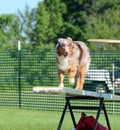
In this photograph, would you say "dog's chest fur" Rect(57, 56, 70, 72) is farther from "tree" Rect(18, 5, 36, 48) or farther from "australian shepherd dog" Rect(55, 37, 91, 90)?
"tree" Rect(18, 5, 36, 48)

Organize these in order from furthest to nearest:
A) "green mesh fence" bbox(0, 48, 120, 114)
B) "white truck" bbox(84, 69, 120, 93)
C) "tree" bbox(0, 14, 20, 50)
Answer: "tree" bbox(0, 14, 20, 50)
"white truck" bbox(84, 69, 120, 93)
"green mesh fence" bbox(0, 48, 120, 114)

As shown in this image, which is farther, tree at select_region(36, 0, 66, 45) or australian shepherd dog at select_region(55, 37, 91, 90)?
tree at select_region(36, 0, 66, 45)

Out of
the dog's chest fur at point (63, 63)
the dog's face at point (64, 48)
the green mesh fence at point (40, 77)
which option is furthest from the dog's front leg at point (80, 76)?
the green mesh fence at point (40, 77)

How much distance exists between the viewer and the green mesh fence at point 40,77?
1888cm

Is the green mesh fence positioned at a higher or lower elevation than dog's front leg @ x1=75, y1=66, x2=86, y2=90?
lower

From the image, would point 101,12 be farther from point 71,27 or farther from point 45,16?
point 45,16

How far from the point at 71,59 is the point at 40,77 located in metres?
12.5

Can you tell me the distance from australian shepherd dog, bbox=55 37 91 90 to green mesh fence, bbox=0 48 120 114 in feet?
33.5

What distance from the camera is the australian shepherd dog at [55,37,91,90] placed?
25.6 ft

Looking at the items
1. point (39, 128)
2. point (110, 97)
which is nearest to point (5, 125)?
point (39, 128)

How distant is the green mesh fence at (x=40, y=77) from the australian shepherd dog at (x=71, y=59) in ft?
33.5

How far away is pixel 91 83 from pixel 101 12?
39750mm

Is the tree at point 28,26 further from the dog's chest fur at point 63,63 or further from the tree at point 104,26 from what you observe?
the dog's chest fur at point 63,63

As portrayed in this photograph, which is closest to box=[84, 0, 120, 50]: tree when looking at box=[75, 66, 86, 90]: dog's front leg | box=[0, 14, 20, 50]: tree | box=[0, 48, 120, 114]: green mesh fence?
box=[0, 14, 20, 50]: tree
